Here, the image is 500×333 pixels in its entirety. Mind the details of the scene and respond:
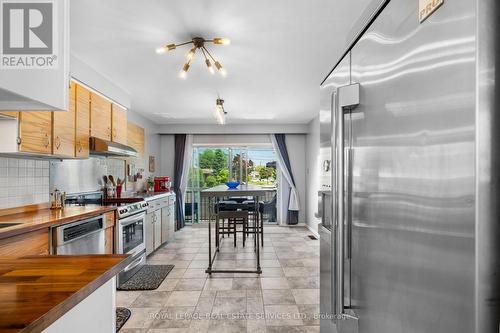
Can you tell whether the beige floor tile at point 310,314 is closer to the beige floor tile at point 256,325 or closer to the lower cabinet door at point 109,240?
the beige floor tile at point 256,325

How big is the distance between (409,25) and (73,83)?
3.16 meters

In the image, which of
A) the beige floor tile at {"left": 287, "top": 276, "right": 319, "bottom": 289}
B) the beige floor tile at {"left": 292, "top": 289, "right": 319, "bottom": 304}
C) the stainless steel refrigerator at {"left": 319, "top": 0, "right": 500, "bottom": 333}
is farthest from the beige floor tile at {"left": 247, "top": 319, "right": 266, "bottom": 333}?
the stainless steel refrigerator at {"left": 319, "top": 0, "right": 500, "bottom": 333}

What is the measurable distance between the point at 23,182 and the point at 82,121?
2.74 feet

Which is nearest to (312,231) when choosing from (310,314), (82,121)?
(310,314)

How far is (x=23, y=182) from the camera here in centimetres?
263

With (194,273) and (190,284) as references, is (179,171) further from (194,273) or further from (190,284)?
(190,284)

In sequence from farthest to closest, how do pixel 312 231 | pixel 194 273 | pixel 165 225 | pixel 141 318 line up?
pixel 312 231 → pixel 165 225 → pixel 194 273 → pixel 141 318

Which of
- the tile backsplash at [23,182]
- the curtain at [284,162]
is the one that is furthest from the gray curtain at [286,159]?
the tile backsplash at [23,182]

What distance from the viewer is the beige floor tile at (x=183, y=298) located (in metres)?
2.78

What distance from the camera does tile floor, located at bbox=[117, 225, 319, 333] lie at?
2.39m

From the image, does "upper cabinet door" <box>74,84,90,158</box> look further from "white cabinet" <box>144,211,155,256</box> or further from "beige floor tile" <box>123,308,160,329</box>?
"beige floor tile" <box>123,308,160,329</box>

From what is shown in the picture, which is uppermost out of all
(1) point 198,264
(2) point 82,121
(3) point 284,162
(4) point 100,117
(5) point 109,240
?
(4) point 100,117

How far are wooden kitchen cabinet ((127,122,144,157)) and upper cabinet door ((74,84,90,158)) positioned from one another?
1630 mm

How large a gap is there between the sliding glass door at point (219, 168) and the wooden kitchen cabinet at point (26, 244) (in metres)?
4.72
